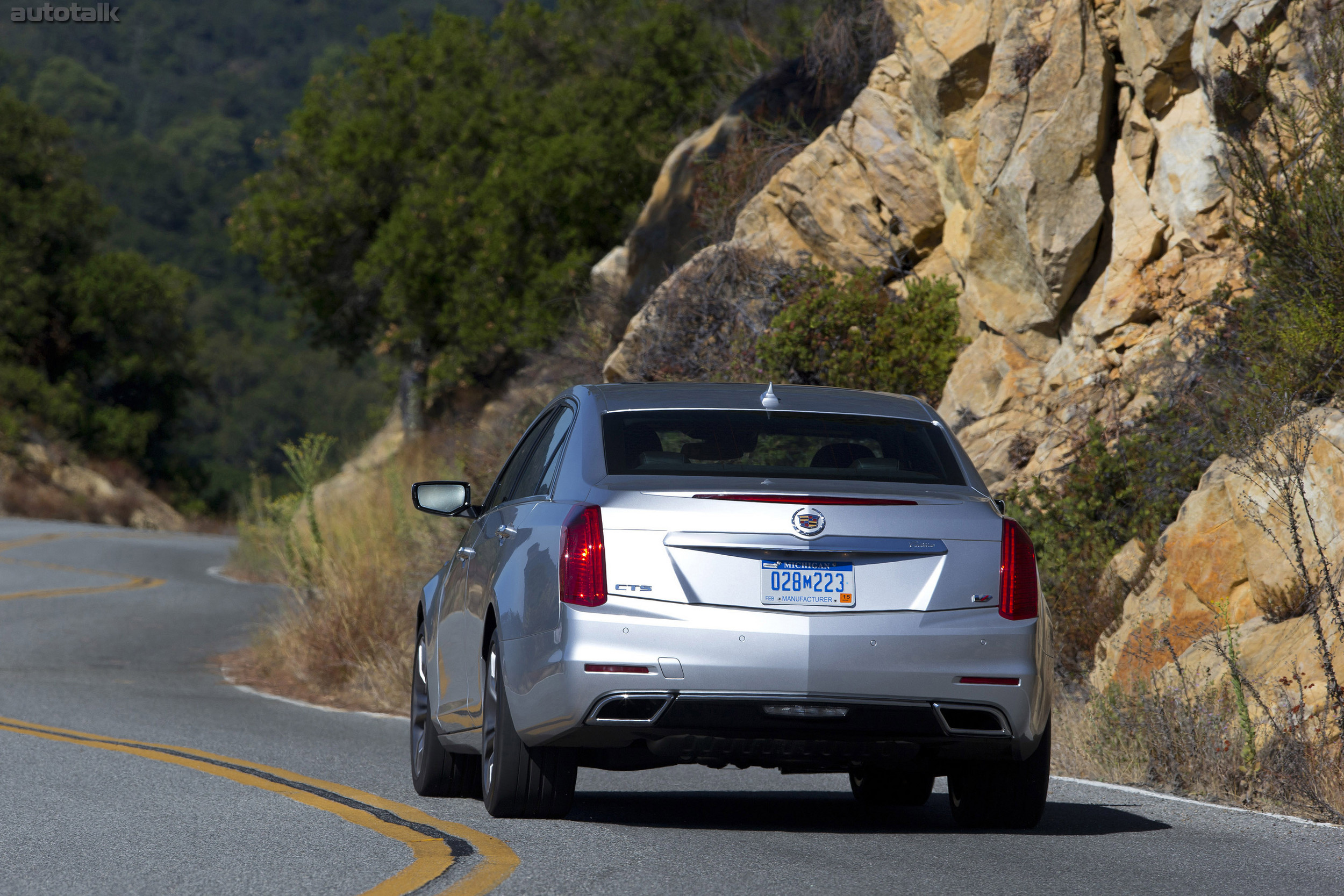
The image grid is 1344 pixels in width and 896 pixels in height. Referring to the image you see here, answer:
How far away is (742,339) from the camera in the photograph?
61.6 feet

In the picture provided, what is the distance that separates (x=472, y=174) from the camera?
37.9 meters

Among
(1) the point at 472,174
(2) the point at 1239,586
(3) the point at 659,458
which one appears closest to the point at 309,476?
(2) the point at 1239,586

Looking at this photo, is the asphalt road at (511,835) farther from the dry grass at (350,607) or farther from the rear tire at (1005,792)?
the dry grass at (350,607)

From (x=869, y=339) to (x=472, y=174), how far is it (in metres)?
21.9

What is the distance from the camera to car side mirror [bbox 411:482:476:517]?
26.6 feet

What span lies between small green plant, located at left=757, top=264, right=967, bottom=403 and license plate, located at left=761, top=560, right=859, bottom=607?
11.1m

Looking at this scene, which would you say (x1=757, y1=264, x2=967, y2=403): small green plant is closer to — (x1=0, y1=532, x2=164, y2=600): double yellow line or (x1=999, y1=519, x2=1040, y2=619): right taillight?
(x1=0, y1=532, x2=164, y2=600): double yellow line

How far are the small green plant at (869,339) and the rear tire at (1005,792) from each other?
10.2m

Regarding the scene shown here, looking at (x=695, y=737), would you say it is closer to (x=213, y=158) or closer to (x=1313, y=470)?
(x=1313, y=470)

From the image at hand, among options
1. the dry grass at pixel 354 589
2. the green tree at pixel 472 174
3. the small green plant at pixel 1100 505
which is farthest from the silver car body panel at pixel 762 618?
the green tree at pixel 472 174

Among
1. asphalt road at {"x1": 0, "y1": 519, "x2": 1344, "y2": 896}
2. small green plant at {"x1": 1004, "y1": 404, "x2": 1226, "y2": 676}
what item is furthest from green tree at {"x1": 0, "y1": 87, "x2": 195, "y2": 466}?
asphalt road at {"x1": 0, "y1": 519, "x2": 1344, "y2": 896}

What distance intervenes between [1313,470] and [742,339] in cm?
957

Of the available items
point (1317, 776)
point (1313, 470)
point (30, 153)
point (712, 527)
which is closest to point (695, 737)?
point (712, 527)

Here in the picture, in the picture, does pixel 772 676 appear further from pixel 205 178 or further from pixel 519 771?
pixel 205 178
